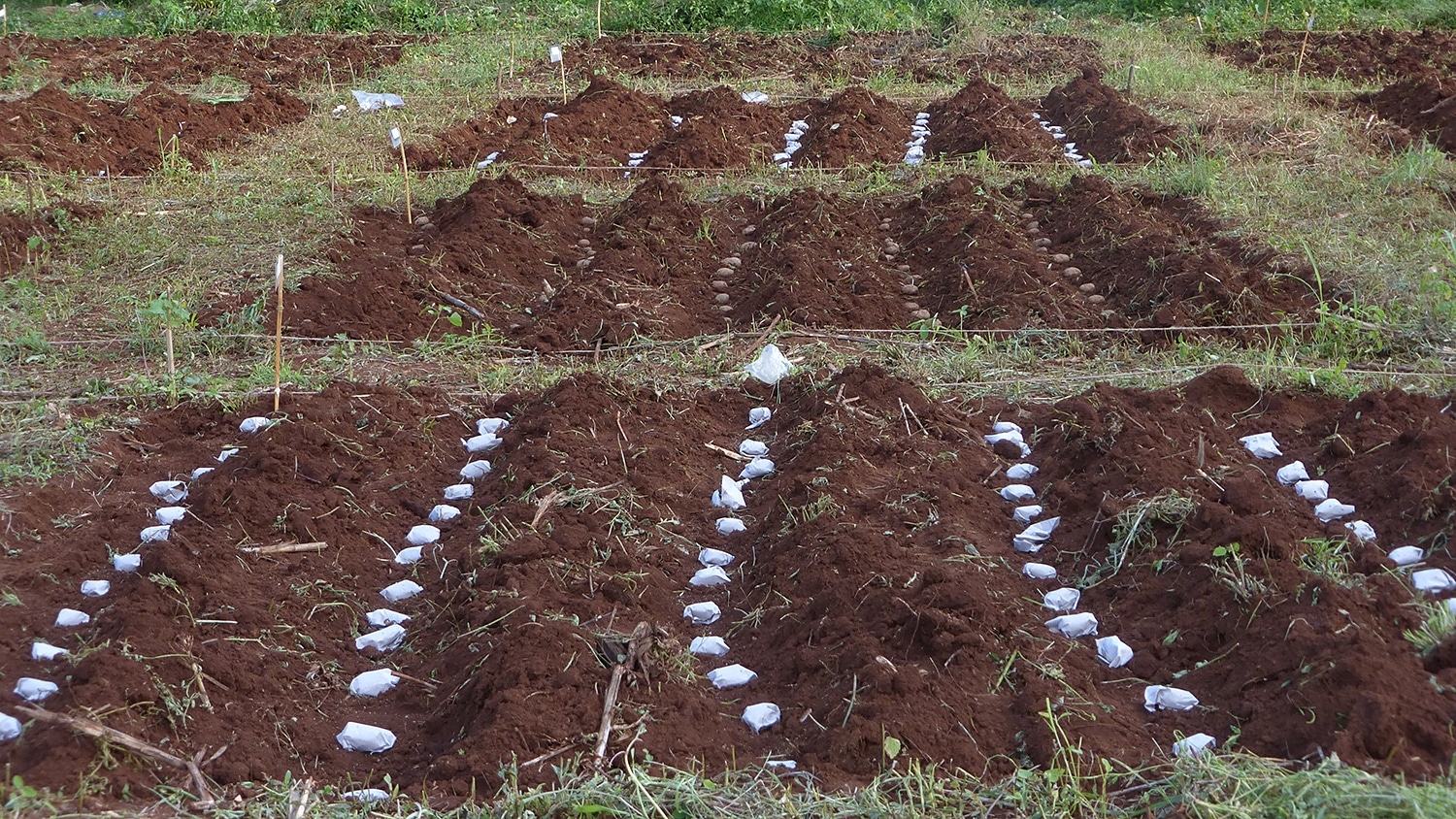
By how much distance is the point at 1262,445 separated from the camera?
447cm

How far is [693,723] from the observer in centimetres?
325

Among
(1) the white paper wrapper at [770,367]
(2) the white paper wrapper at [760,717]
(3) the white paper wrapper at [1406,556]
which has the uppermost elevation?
(3) the white paper wrapper at [1406,556]

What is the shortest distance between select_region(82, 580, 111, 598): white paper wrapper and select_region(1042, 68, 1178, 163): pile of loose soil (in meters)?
6.64

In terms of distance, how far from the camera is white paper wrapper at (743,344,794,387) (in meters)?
5.35

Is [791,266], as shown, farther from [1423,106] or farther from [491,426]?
[1423,106]

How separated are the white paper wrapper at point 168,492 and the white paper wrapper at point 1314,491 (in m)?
3.91

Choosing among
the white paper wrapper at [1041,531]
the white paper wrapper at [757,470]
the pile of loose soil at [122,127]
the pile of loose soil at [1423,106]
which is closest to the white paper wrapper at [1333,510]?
the white paper wrapper at [1041,531]

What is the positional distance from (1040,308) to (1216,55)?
7720 mm

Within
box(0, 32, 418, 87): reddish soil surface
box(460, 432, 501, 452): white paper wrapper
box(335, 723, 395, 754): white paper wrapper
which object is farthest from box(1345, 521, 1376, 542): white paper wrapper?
box(0, 32, 418, 87): reddish soil surface

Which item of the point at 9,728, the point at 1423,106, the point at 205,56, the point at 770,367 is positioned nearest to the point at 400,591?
the point at 9,728

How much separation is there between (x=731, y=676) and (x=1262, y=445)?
2226 millimetres

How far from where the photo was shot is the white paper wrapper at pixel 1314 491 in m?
4.11

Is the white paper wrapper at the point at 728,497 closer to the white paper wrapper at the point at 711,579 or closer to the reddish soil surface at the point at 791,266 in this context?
the white paper wrapper at the point at 711,579

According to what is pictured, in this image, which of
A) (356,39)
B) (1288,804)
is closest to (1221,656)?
(1288,804)
